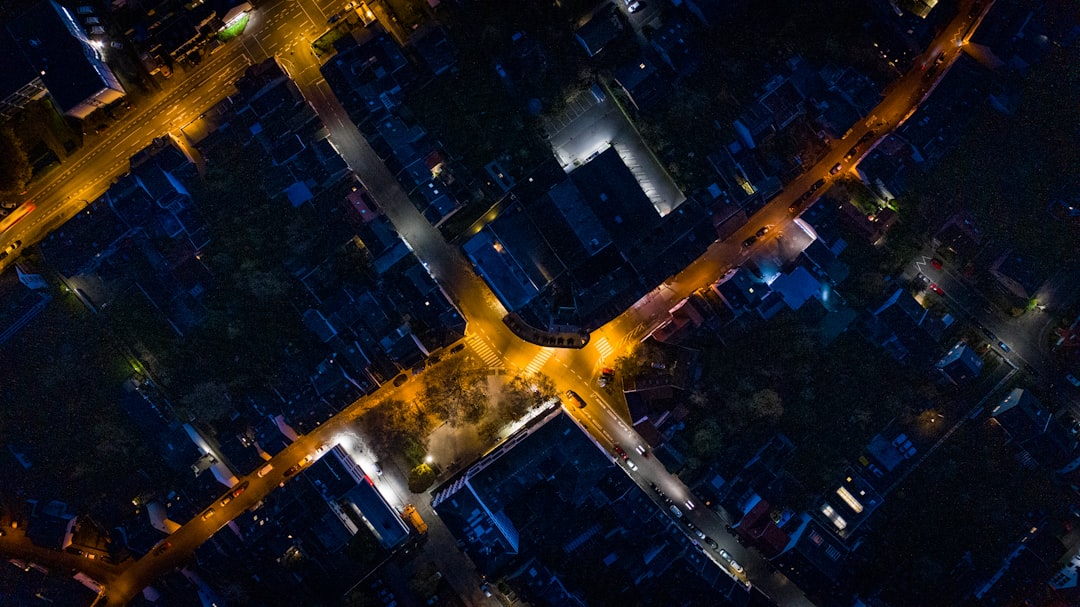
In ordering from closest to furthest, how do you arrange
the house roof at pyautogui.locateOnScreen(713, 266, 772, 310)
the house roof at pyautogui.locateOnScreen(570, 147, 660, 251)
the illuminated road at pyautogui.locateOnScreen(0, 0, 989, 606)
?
the house roof at pyautogui.locateOnScreen(570, 147, 660, 251), the house roof at pyautogui.locateOnScreen(713, 266, 772, 310), the illuminated road at pyautogui.locateOnScreen(0, 0, 989, 606)

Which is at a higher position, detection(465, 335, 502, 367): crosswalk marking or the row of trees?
the row of trees

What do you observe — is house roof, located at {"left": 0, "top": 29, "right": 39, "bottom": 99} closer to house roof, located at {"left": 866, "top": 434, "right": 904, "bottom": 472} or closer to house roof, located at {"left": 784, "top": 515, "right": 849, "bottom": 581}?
house roof, located at {"left": 784, "top": 515, "right": 849, "bottom": 581}

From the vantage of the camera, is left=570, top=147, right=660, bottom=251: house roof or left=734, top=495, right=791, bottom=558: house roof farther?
left=734, top=495, right=791, bottom=558: house roof

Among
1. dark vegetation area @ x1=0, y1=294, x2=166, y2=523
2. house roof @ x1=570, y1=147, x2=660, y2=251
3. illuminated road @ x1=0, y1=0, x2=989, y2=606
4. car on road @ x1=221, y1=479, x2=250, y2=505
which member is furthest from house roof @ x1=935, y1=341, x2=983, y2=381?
dark vegetation area @ x1=0, y1=294, x2=166, y2=523

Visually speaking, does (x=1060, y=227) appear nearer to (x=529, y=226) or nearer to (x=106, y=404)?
(x=529, y=226)

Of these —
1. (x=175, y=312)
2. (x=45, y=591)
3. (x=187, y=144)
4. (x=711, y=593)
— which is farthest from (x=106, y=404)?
(x=711, y=593)

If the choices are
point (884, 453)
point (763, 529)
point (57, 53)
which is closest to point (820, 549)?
point (763, 529)

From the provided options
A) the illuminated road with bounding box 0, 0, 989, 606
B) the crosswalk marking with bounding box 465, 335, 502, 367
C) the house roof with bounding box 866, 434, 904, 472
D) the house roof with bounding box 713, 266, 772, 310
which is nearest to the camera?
the house roof with bounding box 713, 266, 772, 310
